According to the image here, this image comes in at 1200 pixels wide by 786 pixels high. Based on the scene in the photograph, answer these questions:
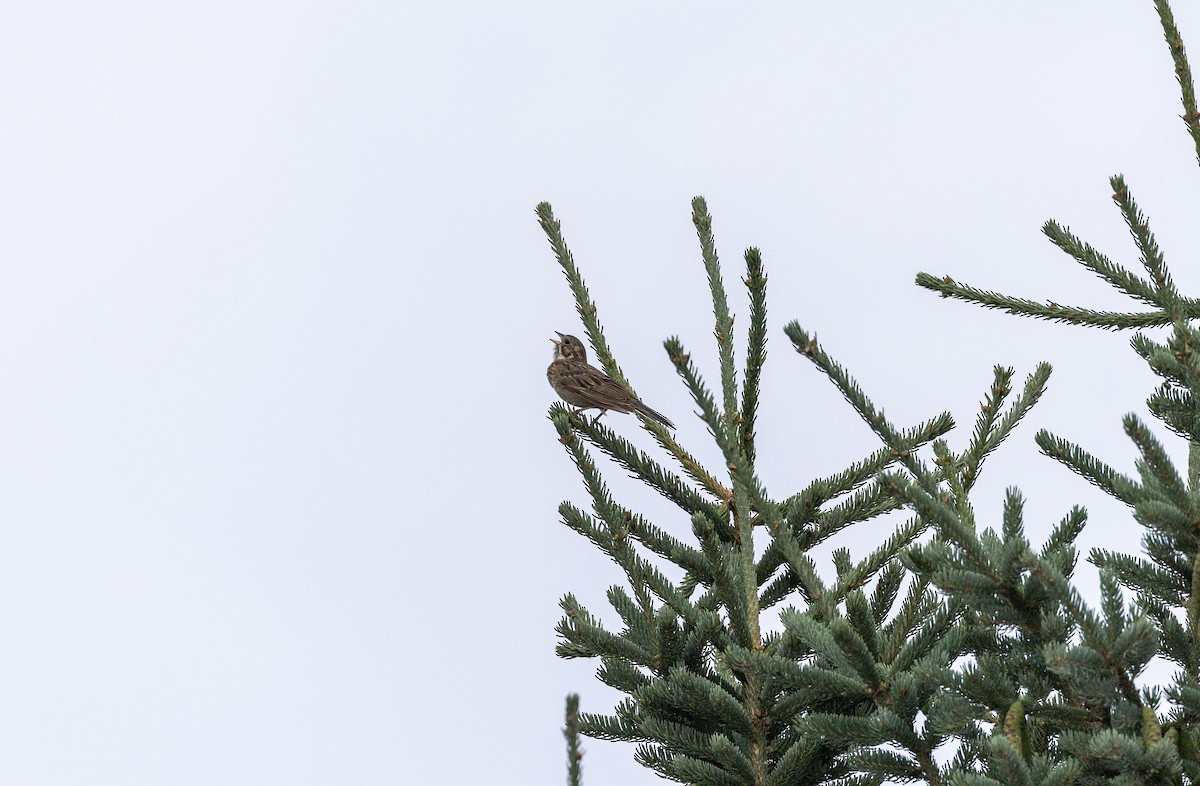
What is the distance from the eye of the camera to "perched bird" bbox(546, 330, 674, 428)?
9.59 m

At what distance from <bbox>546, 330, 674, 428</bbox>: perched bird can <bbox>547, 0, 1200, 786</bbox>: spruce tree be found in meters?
3.81

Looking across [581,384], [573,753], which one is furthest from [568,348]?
[573,753]

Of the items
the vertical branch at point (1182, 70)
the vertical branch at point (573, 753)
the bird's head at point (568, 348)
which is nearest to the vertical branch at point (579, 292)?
the vertical branch at point (1182, 70)

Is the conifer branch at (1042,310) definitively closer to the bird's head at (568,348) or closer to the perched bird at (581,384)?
the perched bird at (581,384)

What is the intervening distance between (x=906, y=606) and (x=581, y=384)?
5759mm

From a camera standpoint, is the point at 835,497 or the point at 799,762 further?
the point at 835,497

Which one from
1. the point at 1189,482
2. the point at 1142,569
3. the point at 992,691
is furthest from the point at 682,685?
the point at 1189,482

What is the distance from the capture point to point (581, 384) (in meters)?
10.3

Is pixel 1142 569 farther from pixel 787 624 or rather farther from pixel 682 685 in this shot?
pixel 682 685

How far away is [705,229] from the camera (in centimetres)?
527

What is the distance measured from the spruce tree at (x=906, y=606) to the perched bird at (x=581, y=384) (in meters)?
3.81

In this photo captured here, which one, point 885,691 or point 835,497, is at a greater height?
point 835,497

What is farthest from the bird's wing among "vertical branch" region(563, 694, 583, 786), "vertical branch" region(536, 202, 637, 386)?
"vertical branch" region(563, 694, 583, 786)

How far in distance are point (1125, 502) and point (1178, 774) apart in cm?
106
